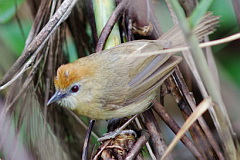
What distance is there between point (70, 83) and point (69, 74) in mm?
75

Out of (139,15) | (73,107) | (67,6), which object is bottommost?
(73,107)

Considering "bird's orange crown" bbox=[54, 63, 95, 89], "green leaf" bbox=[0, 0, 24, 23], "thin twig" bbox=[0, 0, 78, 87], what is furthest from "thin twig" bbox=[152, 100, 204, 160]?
"green leaf" bbox=[0, 0, 24, 23]

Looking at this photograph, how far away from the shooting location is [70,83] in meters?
2.70

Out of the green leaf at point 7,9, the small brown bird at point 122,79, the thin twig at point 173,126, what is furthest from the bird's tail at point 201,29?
the green leaf at point 7,9

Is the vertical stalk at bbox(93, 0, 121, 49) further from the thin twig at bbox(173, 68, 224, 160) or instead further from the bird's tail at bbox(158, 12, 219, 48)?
→ the thin twig at bbox(173, 68, 224, 160)

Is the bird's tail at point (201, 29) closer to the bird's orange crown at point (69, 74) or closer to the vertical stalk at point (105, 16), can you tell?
the vertical stalk at point (105, 16)

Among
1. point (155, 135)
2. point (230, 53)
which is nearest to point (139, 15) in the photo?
point (230, 53)

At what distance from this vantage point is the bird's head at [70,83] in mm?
2660

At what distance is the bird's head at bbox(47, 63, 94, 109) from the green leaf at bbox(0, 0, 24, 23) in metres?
0.89

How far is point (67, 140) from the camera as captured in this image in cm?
336

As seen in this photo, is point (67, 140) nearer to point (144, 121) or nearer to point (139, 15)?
point (144, 121)

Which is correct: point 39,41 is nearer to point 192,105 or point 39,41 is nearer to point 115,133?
point 115,133

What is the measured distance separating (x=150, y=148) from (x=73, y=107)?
0.67 meters

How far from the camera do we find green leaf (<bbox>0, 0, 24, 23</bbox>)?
316cm
